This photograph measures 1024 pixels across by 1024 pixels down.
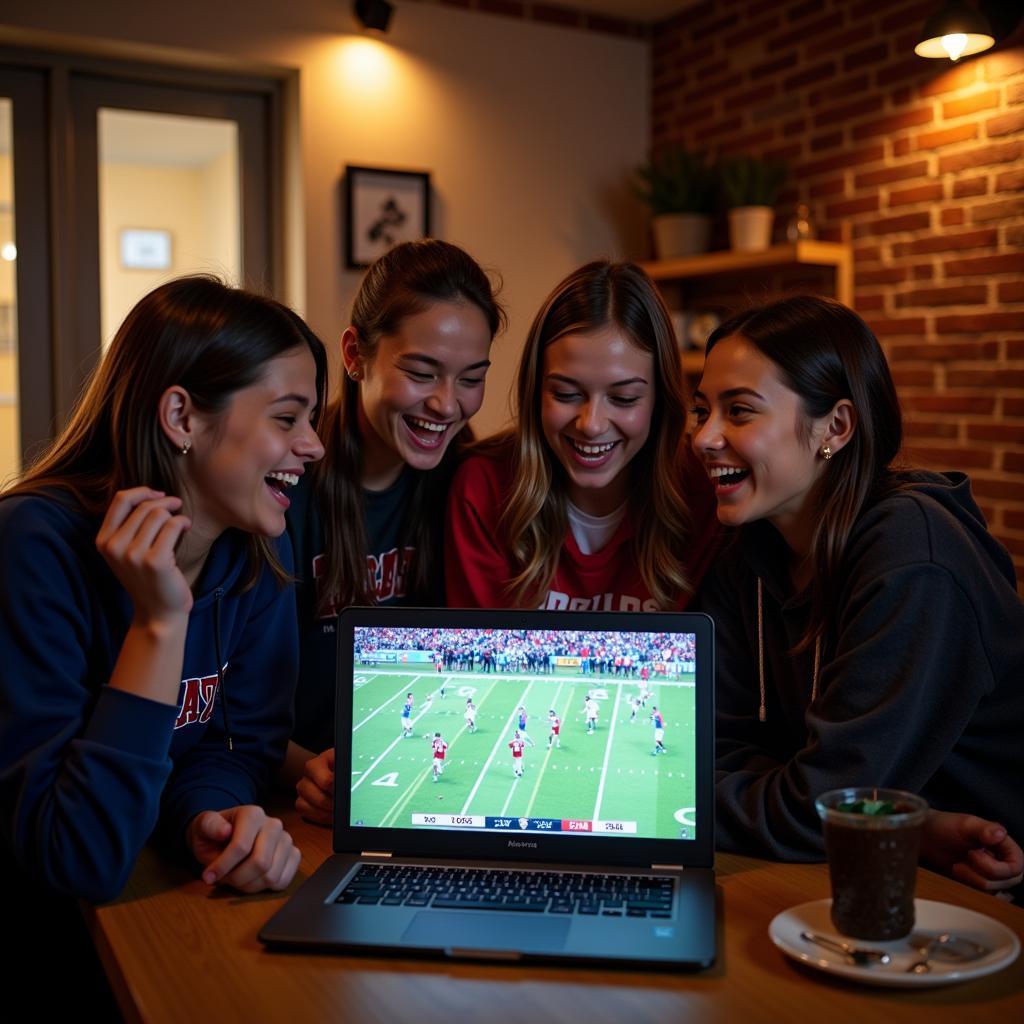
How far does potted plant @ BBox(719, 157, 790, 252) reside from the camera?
13.5ft

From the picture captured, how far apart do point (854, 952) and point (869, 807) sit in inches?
5.0

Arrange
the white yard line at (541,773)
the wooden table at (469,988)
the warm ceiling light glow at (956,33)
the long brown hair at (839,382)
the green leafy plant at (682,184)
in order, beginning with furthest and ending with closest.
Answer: the green leafy plant at (682,184), the warm ceiling light glow at (956,33), the long brown hair at (839,382), the white yard line at (541,773), the wooden table at (469,988)

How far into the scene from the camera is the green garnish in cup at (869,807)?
1051 mm

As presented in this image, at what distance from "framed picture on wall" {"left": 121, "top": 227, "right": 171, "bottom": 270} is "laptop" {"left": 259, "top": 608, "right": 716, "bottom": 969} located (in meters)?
3.11

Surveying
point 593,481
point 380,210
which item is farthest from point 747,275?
point 593,481

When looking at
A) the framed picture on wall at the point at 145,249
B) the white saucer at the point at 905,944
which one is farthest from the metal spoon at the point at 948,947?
the framed picture on wall at the point at 145,249

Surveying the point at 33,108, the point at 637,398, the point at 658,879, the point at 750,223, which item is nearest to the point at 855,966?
the point at 658,879

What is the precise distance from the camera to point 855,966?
1.01 metres

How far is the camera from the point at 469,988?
1011mm

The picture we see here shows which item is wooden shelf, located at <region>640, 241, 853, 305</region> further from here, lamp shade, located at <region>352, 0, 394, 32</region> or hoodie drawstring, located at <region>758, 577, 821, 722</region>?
hoodie drawstring, located at <region>758, 577, 821, 722</region>

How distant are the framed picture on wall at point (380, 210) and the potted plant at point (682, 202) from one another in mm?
884

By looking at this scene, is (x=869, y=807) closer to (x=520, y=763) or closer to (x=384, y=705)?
(x=520, y=763)

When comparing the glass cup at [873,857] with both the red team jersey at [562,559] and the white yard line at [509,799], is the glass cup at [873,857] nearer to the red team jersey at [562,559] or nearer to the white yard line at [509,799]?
the white yard line at [509,799]

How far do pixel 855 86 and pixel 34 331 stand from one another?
2855mm
